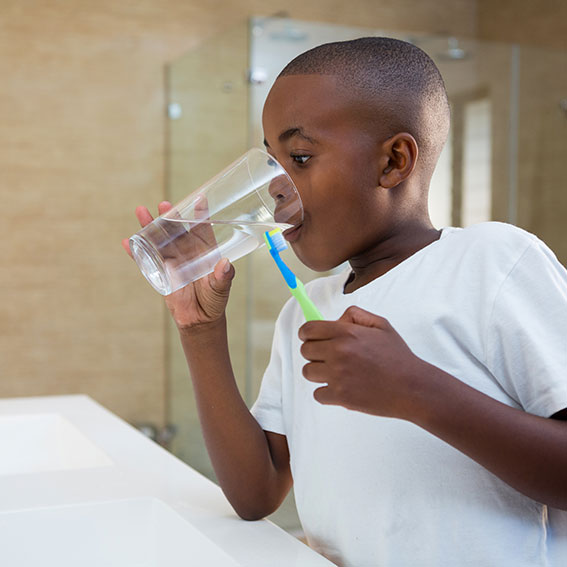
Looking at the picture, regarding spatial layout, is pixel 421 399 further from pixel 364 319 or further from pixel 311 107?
pixel 311 107

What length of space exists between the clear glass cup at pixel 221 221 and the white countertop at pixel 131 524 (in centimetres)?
22

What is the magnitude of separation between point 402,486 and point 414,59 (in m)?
0.38

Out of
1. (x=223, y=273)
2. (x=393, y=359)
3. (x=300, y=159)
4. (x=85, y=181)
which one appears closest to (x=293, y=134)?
(x=300, y=159)

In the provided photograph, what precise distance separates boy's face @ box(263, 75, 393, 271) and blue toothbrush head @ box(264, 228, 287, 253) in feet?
0.08

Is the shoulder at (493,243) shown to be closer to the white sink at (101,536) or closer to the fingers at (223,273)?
the fingers at (223,273)

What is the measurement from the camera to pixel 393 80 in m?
0.70

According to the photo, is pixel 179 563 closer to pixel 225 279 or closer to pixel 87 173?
pixel 225 279

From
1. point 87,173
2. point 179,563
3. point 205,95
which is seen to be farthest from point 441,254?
point 87,173

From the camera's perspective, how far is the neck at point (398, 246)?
0.73 meters

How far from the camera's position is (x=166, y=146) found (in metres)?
2.55

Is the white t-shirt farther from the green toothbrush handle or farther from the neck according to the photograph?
the green toothbrush handle

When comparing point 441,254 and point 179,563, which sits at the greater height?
point 441,254

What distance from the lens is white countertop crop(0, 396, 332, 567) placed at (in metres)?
0.69

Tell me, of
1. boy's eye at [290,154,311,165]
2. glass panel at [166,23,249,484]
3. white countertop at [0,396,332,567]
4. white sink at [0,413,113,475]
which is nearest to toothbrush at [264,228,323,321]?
boy's eye at [290,154,311,165]
